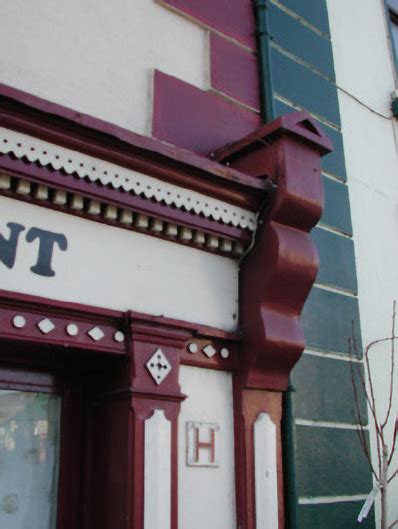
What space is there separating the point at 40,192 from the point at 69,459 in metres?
1.14

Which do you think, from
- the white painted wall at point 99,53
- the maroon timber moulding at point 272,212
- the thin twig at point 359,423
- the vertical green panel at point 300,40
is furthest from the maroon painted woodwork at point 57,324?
the vertical green panel at point 300,40

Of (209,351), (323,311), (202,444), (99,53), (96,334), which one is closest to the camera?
(96,334)

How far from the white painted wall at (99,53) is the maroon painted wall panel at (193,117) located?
0.21 feet

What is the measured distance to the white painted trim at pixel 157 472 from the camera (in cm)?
272

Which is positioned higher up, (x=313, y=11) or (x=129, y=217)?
(x=313, y=11)

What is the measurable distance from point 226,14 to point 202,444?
2581mm

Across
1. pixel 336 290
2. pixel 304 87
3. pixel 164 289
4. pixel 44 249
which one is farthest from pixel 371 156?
pixel 44 249

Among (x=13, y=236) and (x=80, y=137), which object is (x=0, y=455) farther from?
(x=80, y=137)

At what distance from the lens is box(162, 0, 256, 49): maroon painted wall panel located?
157 inches

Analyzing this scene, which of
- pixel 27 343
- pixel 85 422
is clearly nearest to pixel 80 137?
pixel 27 343

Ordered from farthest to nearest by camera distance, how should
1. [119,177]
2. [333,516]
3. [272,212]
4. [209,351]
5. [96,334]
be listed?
[333,516]
[272,212]
[209,351]
[119,177]
[96,334]

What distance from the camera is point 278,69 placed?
14.2ft

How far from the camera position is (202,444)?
3.05 meters

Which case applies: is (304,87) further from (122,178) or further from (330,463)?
(330,463)
